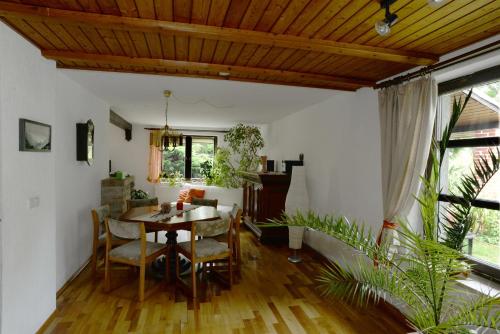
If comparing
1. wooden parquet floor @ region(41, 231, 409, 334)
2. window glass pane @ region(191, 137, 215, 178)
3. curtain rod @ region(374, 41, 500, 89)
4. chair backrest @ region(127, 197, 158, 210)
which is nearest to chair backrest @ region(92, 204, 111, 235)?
wooden parquet floor @ region(41, 231, 409, 334)

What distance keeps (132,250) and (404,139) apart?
2.93m

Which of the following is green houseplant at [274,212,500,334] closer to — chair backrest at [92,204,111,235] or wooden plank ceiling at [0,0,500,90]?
wooden plank ceiling at [0,0,500,90]

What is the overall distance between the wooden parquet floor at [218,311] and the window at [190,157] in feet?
14.5

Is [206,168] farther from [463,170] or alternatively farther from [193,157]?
[463,170]

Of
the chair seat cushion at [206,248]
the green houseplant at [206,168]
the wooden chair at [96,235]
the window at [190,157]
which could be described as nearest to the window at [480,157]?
the chair seat cushion at [206,248]

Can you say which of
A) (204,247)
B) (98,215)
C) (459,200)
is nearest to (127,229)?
(98,215)

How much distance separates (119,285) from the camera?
3.20 meters

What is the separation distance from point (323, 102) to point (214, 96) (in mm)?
1627

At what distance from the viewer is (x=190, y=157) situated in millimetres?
7773

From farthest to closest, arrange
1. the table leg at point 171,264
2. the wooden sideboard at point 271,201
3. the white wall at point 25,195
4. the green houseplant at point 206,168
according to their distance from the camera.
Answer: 1. the green houseplant at point 206,168
2. the wooden sideboard at point 271,201
3. the table leg at point 171,264
4. the white wall at point 25,195

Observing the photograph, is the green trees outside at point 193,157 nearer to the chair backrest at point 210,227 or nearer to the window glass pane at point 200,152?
the window glass pane at point 200,152

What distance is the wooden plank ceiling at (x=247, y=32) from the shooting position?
165cm

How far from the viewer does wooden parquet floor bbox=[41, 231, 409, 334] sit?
8.05 ft

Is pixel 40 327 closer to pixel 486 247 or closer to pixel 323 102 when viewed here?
pixel 486 247
